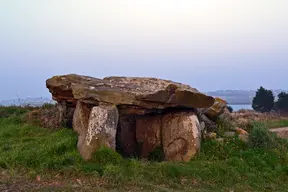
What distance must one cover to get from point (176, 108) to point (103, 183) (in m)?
4.16

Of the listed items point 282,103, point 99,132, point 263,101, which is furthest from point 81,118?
point 263,101

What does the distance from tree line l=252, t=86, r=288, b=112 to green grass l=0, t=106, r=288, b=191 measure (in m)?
26.1

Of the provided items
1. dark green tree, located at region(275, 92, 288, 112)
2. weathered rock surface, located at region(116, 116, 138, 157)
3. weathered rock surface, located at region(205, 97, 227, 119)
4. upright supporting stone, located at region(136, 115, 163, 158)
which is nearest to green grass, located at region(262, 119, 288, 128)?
weathered rock surface, located at region(205, 97, 227, 119)

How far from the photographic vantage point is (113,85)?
1172 centimetres

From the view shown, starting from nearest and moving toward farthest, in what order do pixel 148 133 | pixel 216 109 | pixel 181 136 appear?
pixel 181 136 < pixel 148 133 < pixel 216 109

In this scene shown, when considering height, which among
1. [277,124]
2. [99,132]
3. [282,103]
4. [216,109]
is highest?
[282,103]

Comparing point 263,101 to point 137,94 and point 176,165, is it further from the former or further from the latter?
point 176,165

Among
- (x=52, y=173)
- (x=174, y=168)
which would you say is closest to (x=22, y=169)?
(x=52, y=173)

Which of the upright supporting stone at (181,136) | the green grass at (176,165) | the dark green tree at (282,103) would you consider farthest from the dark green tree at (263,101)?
the upright supporting stone at (181,136)

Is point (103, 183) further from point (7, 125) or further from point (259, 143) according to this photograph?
point (7, 125)

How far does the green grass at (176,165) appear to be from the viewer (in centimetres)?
855

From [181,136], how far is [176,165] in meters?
1.76

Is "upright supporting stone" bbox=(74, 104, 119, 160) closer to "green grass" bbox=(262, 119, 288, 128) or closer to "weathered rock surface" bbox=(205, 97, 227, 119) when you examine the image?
"weathered rock surface" bbox=(205, 97, 227, 119)

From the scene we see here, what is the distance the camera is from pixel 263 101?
1468 inches
